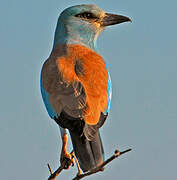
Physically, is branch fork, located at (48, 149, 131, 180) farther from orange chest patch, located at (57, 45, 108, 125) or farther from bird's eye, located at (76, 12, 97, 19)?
bird's eye, located at (76, 12, 97, 19)

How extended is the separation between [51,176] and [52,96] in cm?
130

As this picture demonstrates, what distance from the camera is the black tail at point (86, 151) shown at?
6.30 m

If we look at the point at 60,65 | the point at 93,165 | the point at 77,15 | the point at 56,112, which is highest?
the point at 77,15

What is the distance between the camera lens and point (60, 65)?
22.9ft

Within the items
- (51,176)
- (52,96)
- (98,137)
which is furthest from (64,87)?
(51,176)

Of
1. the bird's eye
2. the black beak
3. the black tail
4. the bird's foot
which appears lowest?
the bird's foot

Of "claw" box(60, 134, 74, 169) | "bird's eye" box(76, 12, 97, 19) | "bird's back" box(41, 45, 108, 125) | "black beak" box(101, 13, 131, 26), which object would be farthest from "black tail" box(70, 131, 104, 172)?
"black beak" box(101, 13, 131, 26)

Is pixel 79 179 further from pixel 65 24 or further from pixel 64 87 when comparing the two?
pixel 65 24

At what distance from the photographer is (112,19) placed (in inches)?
328

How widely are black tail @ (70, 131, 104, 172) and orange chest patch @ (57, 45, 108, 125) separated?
26cm

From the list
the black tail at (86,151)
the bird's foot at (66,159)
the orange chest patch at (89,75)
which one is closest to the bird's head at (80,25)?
the orange chest patch at (89,75)

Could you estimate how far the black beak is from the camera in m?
8.25

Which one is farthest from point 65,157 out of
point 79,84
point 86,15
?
point 86,15

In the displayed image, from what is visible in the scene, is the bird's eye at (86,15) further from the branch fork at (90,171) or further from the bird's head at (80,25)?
the branch fork at (90,171)
